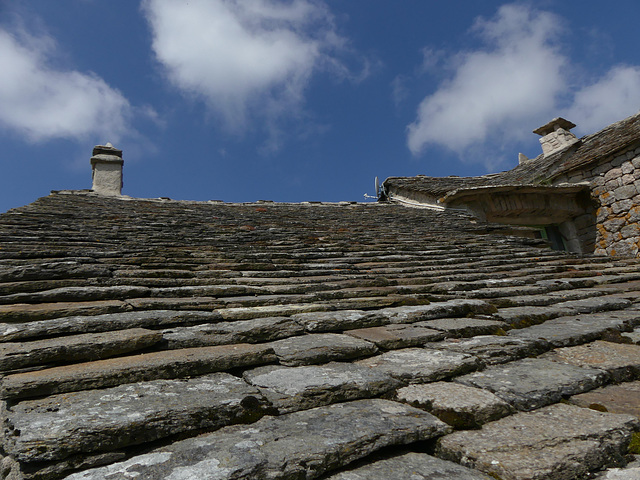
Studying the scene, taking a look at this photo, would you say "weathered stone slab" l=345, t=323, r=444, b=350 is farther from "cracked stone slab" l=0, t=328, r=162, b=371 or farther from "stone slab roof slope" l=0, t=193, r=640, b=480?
"cracked stone slab" l=0, t=328, r=162, b=371

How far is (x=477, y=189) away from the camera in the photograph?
24.8 ft

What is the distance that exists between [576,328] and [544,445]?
4.68 feet

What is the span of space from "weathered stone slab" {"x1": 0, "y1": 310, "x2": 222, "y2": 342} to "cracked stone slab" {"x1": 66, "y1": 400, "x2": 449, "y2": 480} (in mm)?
962

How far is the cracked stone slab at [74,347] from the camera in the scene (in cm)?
146

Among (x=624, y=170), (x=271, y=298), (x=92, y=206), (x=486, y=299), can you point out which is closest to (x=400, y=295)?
(x=486, y=299)

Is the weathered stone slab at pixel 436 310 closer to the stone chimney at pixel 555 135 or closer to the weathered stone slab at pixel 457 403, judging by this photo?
the weathered stone slab at pixel 457 403

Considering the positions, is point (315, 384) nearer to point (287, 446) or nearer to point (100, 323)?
point (287, 446)

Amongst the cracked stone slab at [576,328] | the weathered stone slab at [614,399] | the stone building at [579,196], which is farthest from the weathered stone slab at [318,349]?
the stone building at [579,196]

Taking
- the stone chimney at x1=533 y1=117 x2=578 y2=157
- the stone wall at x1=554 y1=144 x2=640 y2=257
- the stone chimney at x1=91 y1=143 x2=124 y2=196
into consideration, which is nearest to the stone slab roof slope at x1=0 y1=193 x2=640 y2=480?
the stone chimney at x1=91 y1=143 x2=124 y2=196

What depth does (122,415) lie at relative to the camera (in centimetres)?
115

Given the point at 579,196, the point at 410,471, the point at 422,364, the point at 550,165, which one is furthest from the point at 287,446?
the point at 550,165

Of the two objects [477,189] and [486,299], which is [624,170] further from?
[486,299]

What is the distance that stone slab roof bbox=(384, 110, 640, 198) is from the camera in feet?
25.6

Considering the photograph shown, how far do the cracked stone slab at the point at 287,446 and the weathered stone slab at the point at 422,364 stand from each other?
30cm
